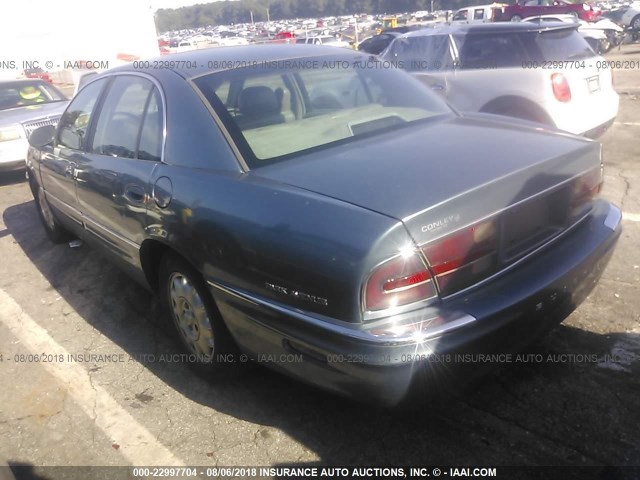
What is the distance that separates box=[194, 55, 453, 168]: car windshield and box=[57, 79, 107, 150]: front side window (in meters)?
1.42

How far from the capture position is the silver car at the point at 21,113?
8.31 metres

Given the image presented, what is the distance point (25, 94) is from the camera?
9.64 meters

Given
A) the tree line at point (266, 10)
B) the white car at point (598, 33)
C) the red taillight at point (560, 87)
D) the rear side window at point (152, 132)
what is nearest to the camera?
the rear side window at point (152, 132)

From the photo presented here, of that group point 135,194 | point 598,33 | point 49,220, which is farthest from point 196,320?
point 598,33

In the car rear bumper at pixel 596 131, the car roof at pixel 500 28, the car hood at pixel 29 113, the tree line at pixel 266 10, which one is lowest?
the car rear bumper at pixel 596 131

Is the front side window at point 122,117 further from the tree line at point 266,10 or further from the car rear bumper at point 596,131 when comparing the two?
the tree line at point 266,10

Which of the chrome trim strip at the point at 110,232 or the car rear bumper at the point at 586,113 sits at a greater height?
the car rear bumper at the point at 586,113

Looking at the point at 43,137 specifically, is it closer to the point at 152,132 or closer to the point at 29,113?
the point at 152,132

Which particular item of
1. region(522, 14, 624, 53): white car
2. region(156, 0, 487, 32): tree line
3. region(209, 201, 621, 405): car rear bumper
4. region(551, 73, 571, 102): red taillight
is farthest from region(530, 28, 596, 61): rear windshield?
region(156, 0, 487, 32): tree line

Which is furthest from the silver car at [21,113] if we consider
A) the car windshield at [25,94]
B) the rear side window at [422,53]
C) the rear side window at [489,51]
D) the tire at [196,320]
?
the tire at [196,320]

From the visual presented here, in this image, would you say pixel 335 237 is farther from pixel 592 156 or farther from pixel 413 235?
pixel 592 156

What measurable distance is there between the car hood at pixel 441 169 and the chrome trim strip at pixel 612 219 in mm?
319

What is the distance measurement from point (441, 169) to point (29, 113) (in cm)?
806

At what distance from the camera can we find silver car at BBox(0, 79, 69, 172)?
8.31 m
